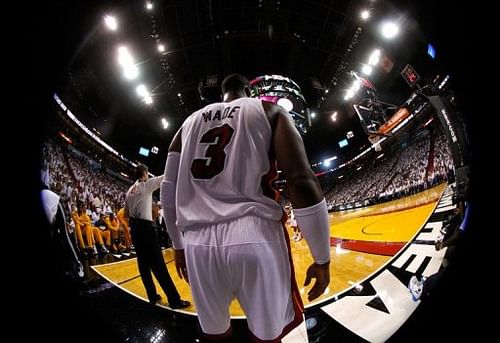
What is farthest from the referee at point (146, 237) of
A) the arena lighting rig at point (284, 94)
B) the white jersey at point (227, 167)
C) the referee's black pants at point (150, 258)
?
the arena lighting rig at point (284, 94)

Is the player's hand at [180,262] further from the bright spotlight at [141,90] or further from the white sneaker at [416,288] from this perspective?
the white sneaker at [416,288]

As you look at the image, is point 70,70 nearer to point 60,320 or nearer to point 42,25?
point 42,25

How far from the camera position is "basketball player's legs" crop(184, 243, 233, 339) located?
57 cm

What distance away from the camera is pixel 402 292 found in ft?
2.56

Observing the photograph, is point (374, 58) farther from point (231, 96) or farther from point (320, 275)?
point (320, 275)


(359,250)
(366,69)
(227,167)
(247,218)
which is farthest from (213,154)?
(359,250)

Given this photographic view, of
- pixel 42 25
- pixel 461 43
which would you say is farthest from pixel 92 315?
pixel 461 43

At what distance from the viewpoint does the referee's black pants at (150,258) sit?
0.84 meters

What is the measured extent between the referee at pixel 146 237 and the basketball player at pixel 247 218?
10.3 inches

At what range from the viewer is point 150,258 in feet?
2.82

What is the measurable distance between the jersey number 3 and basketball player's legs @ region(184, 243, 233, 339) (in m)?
0.21

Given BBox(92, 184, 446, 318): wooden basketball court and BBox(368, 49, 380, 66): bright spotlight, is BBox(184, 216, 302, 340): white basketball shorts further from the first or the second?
BBox(368, 49, 380, 66): bright spotlight

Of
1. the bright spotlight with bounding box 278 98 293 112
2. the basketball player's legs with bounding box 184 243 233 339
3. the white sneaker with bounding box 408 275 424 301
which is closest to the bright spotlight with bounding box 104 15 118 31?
the bright spotlight with bounding box 278 98 293 112

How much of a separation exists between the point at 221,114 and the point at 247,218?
1.12 ft
